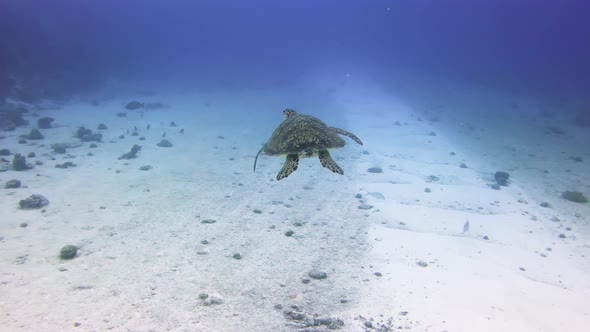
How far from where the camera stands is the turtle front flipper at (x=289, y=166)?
5082 millimetres

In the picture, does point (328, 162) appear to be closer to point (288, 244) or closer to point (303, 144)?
point (303, 144)

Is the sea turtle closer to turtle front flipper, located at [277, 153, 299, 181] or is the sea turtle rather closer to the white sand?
turtle front flipper, located at [277, 153, 299, 181]

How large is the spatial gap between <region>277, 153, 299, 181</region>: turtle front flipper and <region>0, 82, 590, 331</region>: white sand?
2.47 m

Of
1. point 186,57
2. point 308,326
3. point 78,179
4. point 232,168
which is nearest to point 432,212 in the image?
point 308,326

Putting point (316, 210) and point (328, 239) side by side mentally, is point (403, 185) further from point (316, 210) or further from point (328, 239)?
point (328, 239)

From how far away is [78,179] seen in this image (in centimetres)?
1172

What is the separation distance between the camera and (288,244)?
788 centimetres

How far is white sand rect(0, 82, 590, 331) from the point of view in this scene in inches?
217

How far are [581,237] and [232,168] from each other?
12171mm

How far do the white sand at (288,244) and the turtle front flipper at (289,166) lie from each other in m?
2.47

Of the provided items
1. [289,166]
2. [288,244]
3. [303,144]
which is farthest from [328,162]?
[288,244]

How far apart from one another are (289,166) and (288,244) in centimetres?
329

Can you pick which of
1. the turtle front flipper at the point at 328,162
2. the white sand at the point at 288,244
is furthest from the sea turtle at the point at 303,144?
the white sand at the point at 288,244

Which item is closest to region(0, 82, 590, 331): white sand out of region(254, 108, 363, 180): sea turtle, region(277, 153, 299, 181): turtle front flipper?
A: region(277, 153, 299, 181): turtle front flipper
